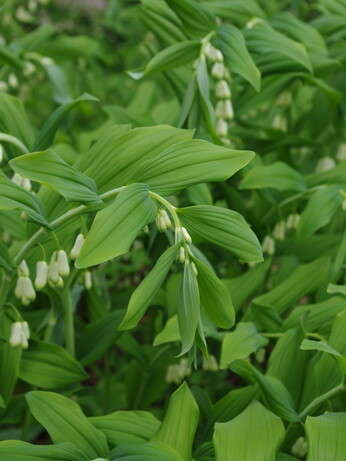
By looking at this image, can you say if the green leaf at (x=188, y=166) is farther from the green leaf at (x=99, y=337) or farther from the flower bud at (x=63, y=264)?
the green leaf at (x=99, y=337)

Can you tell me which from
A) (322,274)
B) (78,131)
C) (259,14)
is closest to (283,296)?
(322,274)

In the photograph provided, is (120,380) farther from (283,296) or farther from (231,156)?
(231,156)

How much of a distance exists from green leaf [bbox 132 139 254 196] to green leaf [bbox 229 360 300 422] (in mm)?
413

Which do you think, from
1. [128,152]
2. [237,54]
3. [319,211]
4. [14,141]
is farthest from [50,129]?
[319,211]

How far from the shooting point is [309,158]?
267 cm

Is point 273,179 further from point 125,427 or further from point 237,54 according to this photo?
point 125,427

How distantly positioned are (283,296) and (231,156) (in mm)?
694

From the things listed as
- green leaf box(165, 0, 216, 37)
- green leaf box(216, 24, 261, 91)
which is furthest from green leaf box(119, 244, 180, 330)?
green leaf box(165, 0, 216, 37)

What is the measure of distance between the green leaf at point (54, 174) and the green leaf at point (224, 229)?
185 mm

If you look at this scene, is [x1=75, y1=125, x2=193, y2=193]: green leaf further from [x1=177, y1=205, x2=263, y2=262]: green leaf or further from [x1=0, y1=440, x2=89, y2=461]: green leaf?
[x1=0, y1=440, x2=89, y2=461]: green leaf

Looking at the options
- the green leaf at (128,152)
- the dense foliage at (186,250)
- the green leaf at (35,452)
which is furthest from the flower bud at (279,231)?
the green leaf at (35,452)

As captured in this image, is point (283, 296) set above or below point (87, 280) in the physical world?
below

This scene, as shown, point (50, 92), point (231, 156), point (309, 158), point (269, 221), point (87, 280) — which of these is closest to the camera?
point (231, 156)

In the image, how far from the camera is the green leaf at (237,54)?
186 cm
